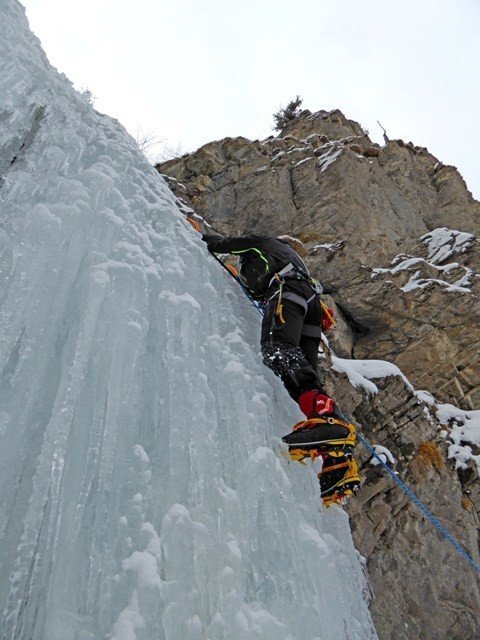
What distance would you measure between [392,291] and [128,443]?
5.99 metres

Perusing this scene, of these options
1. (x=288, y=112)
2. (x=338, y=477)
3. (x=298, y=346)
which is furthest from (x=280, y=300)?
(x=288, y=112)

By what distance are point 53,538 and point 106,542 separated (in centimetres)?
21

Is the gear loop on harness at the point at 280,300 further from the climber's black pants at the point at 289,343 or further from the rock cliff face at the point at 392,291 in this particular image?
the rock cliff face at the point at 392,291

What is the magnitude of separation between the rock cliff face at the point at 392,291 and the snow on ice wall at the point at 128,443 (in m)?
1.58

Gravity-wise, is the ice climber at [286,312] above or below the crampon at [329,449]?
above

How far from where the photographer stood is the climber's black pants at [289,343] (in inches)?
128

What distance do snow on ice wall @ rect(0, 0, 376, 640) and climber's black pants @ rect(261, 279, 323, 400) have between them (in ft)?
0.50

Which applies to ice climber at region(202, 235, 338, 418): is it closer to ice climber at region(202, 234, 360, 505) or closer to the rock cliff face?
ice climber at region(202, 234, 360, 505)

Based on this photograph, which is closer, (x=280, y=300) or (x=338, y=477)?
(x=338, y=477)

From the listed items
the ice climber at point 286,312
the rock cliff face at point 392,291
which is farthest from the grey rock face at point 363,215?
the ice climber at point 286,312

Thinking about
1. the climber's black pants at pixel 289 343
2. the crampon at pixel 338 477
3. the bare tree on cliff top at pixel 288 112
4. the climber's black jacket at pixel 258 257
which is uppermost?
the bare tree on cliff top at pixel 288 112

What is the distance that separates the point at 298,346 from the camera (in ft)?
11.3

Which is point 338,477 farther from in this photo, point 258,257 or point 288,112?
point 288,112

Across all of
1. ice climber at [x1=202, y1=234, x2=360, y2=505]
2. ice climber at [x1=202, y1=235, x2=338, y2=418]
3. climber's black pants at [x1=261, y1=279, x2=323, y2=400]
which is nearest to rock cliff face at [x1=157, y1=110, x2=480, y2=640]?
ice climber at [x1=202, y1=235, x2=338, y2=418]
